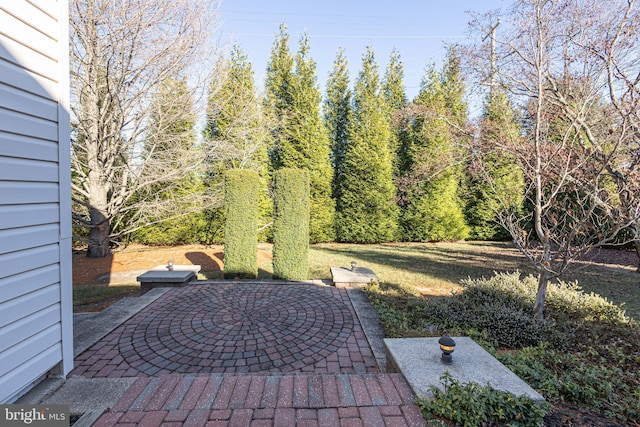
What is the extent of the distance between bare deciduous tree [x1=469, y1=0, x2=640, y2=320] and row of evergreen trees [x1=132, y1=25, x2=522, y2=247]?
595cm

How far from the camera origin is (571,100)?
4910 mm

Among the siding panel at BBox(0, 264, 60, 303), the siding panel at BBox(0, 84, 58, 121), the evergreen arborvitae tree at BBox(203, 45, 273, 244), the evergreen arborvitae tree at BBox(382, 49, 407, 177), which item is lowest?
the siding panel at BBox(0, 264, 60, 303)

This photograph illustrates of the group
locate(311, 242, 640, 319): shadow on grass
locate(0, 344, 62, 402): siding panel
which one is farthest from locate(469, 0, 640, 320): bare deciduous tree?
locate(0, 344, 62, 402): siding panel

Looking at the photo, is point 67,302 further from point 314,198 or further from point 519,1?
point 314,198

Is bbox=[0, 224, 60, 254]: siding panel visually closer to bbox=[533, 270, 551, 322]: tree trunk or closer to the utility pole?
bbox=[533, 270, 551, 322]: tree trunk

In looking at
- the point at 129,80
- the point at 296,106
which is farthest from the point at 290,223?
the point at 296,106

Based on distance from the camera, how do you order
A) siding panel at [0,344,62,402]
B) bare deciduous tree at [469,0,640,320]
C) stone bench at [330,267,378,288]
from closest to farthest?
siding panel at [0,344,62,402] → bare deciduous tree at [469,0,640,320] → stone bench at [330,267,378,288]

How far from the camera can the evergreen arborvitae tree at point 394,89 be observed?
40.2 ft

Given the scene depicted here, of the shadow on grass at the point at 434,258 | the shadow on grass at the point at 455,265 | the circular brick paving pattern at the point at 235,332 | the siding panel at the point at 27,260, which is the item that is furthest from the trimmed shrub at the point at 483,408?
the shadow on grass at the point at 434,258

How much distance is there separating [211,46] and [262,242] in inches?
288

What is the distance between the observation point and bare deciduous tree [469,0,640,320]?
3.62 meters

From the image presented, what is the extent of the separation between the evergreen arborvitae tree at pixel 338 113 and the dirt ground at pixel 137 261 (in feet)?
16.9

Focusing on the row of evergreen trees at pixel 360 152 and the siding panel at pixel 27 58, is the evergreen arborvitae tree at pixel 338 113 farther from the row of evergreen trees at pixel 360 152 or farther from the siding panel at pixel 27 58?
the siding panel at pixel 27 58

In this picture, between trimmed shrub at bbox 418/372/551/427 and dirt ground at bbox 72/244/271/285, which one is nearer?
trimmed shrub at bbox 418/372/551/427
